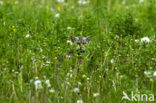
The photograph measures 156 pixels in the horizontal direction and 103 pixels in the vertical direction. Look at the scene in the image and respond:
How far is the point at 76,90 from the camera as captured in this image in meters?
4.11

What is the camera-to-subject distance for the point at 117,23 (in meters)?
6.64

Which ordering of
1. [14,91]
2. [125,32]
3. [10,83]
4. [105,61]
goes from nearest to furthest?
1. [14,91]
2. [10,83]
3. [105,61]
4. [125,32]

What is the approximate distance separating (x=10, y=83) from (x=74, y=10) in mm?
5484

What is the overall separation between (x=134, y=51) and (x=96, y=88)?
106 centimetres

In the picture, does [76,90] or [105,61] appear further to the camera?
[105,61]

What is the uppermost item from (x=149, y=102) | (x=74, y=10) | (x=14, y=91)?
(x=74, y=10)

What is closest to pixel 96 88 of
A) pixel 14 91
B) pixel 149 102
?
pixel 149 102

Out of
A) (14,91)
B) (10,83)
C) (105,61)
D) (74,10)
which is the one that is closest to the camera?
(14,91)

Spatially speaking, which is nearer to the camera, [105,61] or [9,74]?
[9,74]

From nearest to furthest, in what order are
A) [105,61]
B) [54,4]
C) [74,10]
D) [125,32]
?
1. [105,61]
2. [125,32]
3. [74,10]
4. [54,4]

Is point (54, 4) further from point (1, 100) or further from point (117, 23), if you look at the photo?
point (1, 100)

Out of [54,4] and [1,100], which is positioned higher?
[54,4]

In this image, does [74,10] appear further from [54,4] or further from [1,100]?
[1,100]

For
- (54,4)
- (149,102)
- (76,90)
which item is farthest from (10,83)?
(54,4)
